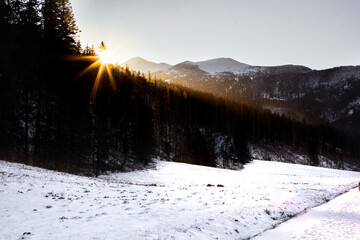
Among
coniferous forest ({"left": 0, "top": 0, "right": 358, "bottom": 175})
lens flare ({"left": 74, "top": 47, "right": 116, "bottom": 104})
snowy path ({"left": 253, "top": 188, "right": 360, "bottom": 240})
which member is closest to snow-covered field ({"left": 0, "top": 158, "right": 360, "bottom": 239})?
snowy path ({"left": 253, "top": 188, "right": 360, "bottom": 240})

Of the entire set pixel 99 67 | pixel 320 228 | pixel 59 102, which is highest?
pixel 99 67

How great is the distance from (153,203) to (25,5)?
90.9ft

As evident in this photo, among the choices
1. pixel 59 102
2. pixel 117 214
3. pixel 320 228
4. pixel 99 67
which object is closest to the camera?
pixel 320 228

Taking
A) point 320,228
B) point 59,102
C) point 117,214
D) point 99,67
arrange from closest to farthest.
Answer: point 320,228 → point 117,214 → point 59,102 → point 99,67

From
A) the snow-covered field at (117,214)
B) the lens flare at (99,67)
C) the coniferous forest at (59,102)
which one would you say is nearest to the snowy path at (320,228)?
the snow-covered field at (117,214)

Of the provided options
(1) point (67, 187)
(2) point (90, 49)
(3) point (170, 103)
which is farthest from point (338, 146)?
(1) point (67, 187)

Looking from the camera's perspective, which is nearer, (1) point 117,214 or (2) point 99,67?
(1) point 117,214

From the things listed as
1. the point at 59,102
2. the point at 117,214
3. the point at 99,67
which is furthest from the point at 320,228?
A: the point at 99,67

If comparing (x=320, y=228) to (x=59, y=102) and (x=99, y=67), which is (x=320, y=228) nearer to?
(x=59, y=102)

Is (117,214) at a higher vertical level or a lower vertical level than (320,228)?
higher

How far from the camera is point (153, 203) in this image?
13.4 m

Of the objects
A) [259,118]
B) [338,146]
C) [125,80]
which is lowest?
[338,146]

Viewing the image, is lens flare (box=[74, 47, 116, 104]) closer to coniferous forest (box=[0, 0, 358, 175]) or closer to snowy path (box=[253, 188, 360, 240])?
coniferous forest (box=[0, 0, 358, 175])

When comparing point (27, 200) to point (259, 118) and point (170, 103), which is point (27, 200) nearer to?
point (170, 103)
